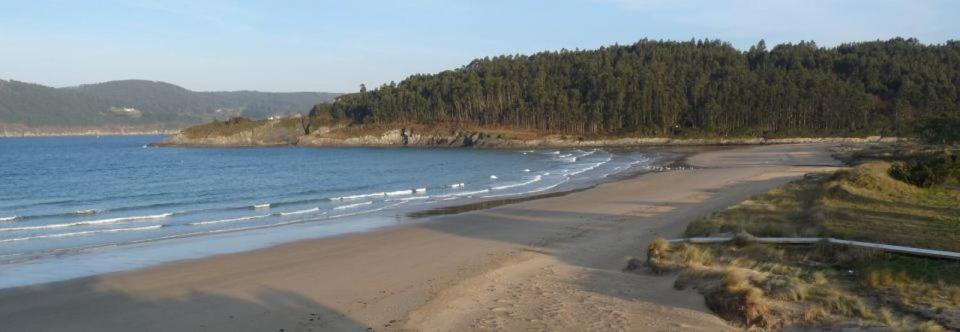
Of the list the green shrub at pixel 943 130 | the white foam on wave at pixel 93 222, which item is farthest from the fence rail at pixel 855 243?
the green shrub at pixel 943 130

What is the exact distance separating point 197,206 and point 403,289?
73.7 feet

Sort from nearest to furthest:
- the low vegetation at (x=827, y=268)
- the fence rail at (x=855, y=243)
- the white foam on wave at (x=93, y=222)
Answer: the low vegetation at (x=827, y=268) < the fence rail at (x=855, y=243) < the white foam on wave at (x=93, y=222)

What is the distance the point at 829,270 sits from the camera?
36.6ft

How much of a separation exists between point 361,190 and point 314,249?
22.0m

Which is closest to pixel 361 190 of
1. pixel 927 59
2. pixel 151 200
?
pixel 151 200

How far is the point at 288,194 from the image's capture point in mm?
37688

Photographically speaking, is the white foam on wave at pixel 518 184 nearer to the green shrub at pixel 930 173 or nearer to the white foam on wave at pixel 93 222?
the white foam on wave at pixel 93 222

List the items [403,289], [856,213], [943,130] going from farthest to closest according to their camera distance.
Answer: [943,130] < [856,213] < [403,289]

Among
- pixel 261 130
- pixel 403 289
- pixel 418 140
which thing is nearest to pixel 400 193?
pixel 403 289

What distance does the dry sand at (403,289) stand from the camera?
32.8ft

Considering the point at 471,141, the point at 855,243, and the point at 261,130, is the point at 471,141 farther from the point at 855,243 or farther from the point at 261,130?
the point at 855,243

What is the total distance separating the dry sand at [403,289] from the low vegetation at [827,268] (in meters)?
0.63

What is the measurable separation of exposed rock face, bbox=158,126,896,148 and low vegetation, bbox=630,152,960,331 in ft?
255

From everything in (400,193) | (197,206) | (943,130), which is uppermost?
(943,130)
